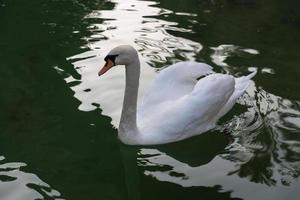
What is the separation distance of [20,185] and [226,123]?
2626 mm

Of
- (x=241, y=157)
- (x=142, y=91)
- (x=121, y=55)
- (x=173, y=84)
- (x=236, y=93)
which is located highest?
(x=121, y=55)

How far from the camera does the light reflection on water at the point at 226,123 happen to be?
588 centimetres

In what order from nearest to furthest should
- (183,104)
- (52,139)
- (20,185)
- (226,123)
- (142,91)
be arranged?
(20,185)
(183,104)
(52,139)
(226,123)
(142,91)

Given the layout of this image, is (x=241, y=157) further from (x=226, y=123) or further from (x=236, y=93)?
(x=236, y=93)

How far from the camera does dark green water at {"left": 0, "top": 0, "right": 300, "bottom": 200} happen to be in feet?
19.0

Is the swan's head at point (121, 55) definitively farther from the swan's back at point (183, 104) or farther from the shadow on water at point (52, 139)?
the shadow on water at point (52, 139)

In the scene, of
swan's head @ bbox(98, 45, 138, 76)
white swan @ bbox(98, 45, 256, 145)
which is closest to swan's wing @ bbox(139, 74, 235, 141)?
white swan @ bbox(98, 45, 256, 145)

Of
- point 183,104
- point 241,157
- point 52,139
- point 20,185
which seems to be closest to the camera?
point 20,185

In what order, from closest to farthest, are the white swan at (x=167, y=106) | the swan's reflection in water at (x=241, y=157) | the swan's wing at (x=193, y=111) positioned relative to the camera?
the swan's reflection in water at (x=241, y=157)
the white swan at (x=167, y=106)
the swan's wing at (x=193, y=111)

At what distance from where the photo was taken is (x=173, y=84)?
7035mm

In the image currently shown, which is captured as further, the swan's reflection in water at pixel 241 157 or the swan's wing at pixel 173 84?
the swan's wing at pixel 173 84

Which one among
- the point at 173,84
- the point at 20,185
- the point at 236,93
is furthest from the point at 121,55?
the point at 236,93

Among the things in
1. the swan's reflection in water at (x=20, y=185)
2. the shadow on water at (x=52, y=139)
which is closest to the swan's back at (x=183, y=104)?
the shadow on water at (x=52, y=139)

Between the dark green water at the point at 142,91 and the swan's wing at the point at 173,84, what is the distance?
57 cm
